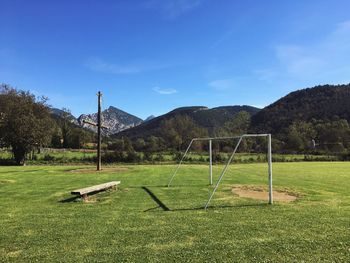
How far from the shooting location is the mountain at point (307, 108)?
8369 centimetres

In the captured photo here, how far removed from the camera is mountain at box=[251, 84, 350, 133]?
83.7 metres

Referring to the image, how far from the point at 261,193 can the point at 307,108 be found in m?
84.2

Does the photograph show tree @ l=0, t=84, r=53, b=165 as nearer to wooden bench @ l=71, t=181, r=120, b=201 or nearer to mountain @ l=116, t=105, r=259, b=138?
A: wooden bench @ l=71, t=181, r=120, b=201

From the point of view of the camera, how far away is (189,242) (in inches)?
265

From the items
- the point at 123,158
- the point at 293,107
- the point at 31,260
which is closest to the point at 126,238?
the point at 31,260

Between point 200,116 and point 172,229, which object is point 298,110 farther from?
point 172,229

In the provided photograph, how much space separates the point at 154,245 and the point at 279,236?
7.75ft

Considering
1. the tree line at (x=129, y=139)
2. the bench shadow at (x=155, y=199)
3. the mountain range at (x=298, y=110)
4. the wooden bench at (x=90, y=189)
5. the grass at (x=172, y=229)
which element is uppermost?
the mountain range at (x=298, y=110)

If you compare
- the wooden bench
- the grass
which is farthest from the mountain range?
the grass

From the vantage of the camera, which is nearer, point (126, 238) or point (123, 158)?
point (126, 238)

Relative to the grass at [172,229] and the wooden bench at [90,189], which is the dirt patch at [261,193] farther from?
the wooden bench at [90,189]

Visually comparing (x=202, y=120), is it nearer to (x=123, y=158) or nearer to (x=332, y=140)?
(x=332, y=140)

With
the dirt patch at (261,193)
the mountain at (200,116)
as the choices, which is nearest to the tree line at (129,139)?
the mountain at (200,116)

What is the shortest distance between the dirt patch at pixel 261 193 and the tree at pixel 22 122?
2518 centimetres
